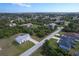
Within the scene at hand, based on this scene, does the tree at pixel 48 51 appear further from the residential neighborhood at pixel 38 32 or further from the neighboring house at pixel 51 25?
the neighboring house at pixel 51 25

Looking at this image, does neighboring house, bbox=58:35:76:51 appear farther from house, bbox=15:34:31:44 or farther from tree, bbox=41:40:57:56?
house, bbox=15:34:31:44

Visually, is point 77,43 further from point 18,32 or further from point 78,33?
point 18,32

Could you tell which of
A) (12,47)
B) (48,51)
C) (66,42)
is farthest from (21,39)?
(66,42)

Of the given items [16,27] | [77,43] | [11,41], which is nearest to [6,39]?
[11,41]

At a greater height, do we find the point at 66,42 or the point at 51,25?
the point at 51,25

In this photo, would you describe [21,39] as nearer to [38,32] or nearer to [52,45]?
[38,32]

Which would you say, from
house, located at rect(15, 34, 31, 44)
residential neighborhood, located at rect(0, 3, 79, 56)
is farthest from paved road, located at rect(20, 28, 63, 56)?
house, located at rect(15, 34, 31, 44)
